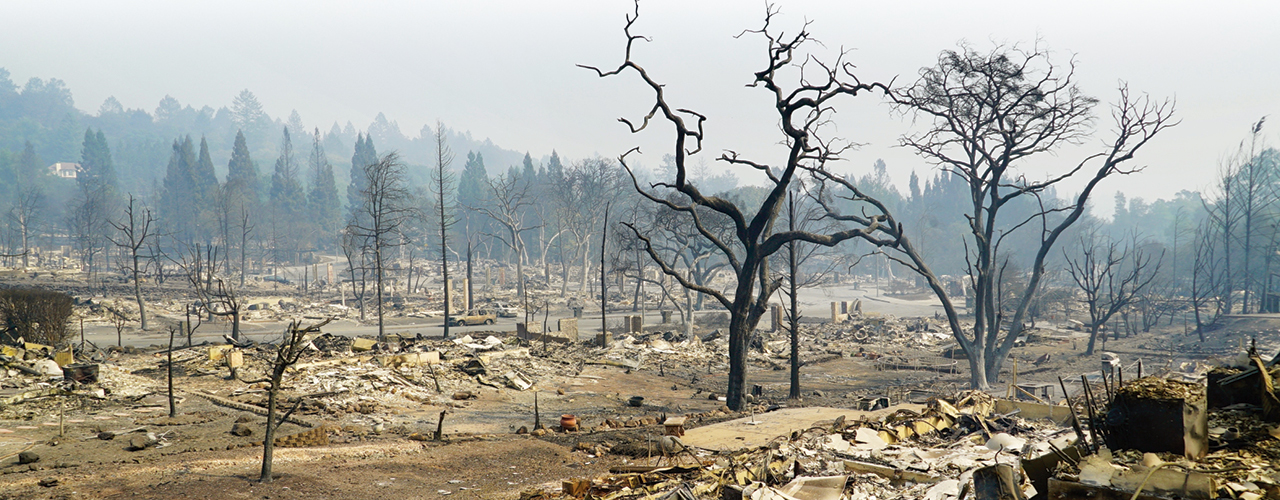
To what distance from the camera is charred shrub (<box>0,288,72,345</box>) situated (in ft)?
67.5

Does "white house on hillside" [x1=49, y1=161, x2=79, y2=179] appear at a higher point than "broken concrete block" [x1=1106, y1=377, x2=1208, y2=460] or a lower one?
higher

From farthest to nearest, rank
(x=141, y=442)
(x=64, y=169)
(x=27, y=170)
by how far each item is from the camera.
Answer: (x=64, y=169) → (x=27, y=170) → (x=141, y=442)

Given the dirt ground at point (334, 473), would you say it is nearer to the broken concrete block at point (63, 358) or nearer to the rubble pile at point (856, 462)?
the rubble pile at point (856, 462)

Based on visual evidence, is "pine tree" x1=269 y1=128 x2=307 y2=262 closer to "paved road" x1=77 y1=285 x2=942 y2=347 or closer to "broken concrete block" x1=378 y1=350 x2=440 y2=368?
"paved road" x1=77 y1=285 x2=942 y2=347

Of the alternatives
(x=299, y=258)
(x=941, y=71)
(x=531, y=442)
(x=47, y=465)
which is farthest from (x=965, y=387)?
(x=299, y=258)

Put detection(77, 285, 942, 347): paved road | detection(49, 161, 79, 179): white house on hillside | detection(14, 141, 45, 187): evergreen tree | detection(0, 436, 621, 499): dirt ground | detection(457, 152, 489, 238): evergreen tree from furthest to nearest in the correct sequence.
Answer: detection(49, 161, 79, 179): white house on hillside
detection(14, 141, 45, 187): evergreen tree
detection(457, 152, 489, 238): evergreen tree
detection(77, 285, 942, 347): paved road
detection(0, 436, 621, 499): dirt ground

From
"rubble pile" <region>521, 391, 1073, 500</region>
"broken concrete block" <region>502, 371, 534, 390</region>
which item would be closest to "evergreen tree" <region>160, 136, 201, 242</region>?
"broken concrete block" <region>502, 371, 534, 390</region>

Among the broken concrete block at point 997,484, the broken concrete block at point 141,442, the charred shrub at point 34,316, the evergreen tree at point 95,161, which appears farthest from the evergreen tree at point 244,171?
the broken concrete block at point 997,484

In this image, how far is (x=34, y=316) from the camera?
21.0m

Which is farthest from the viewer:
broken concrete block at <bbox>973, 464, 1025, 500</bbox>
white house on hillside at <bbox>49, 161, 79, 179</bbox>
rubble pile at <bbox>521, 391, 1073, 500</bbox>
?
white house on hillside at <bbox>49, 161, 79, 179</bbox>

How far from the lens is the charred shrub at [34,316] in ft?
67.5

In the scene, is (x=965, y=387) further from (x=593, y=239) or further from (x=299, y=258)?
(x=299, y=258)

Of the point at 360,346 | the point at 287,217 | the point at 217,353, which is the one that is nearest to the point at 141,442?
the point at 217,353

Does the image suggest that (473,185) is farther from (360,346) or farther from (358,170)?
(360,346)
